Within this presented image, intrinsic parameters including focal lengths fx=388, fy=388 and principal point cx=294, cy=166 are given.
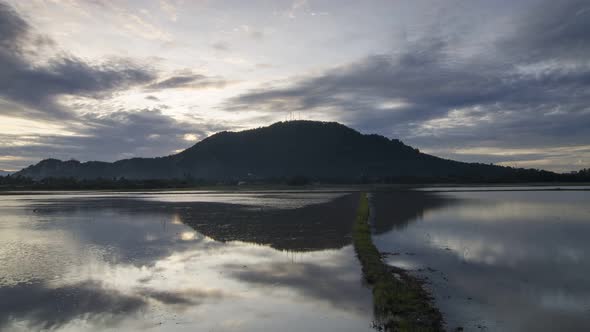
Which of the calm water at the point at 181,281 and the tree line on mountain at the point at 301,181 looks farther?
the tree line on mountain at the point at 301,181

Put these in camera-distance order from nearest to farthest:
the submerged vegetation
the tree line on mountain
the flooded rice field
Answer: the submerged vegetation → the flooded rice field → the tree line on mountain

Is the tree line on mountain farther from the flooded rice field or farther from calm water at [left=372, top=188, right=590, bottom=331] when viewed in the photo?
calm water at [left=372, top=188, right=590, bottom=331]

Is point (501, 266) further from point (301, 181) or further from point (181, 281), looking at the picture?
point (301, 181)

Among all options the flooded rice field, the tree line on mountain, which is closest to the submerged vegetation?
the flooded rice field

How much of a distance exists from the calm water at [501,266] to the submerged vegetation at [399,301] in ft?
1.55

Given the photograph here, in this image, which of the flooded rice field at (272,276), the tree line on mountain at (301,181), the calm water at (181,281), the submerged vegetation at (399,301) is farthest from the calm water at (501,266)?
the tree line on mountain at (301,181)

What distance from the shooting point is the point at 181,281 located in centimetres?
1374

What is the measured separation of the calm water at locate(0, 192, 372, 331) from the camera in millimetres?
9953

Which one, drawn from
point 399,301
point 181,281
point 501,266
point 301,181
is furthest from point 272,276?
point 301,181

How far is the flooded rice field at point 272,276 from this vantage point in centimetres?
995

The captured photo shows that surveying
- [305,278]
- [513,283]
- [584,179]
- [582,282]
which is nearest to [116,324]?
[305,278]

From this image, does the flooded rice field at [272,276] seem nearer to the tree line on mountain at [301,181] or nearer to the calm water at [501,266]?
the calm water at [501,266]

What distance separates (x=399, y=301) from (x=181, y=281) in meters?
7.55

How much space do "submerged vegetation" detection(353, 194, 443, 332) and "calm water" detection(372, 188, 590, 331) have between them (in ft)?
1.55
